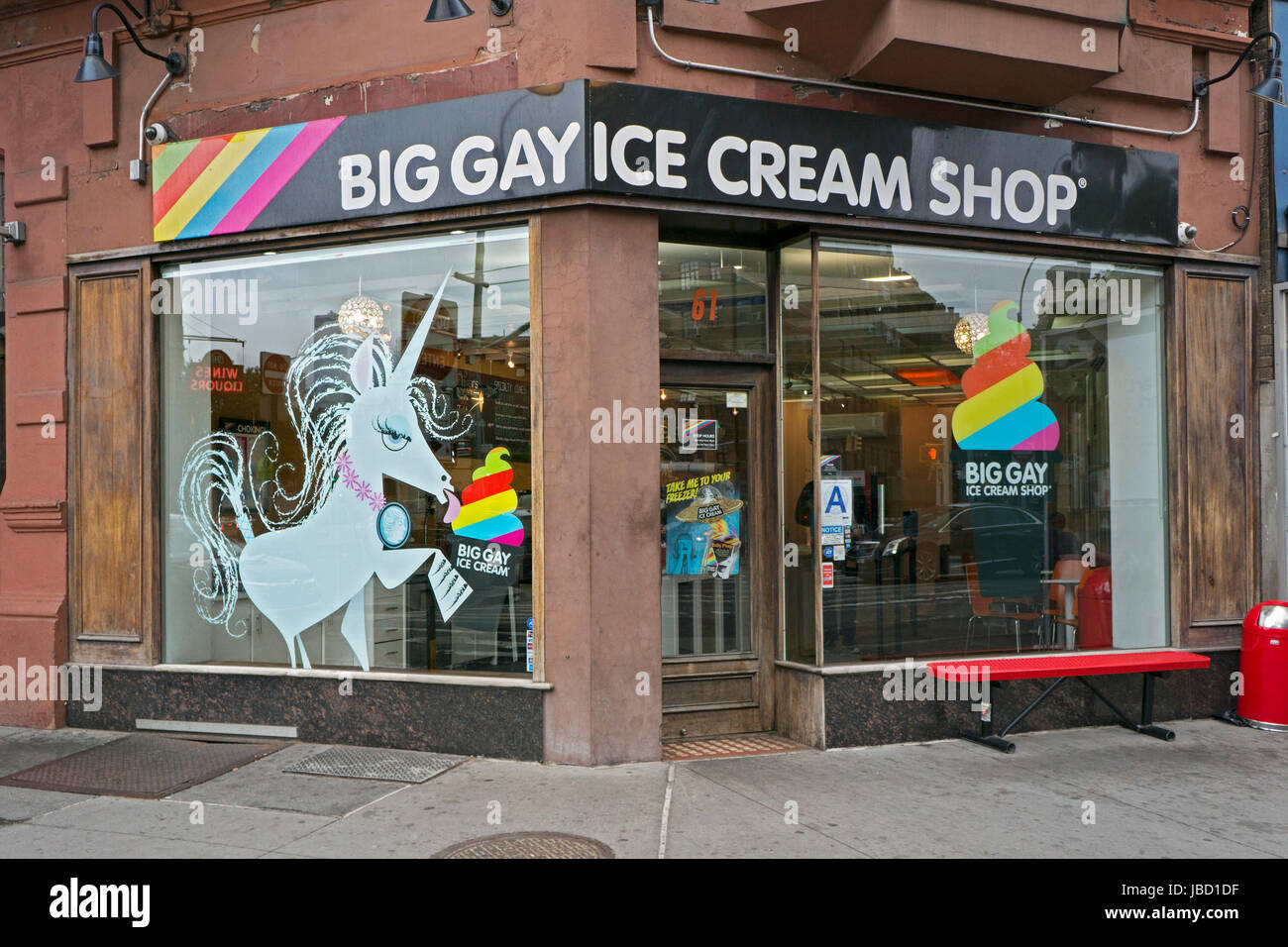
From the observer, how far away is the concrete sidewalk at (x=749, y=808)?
17.1 feet

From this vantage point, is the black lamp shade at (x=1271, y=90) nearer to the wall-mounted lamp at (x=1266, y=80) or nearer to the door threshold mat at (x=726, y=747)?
the wall-mounted lamp at (x=1266, y=80)

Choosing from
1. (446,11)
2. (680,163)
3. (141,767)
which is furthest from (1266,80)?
(141,767)

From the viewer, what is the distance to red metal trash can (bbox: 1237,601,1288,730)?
7.68 metres

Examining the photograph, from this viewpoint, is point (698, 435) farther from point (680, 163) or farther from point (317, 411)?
point (317, 411)

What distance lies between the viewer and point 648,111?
265 inches

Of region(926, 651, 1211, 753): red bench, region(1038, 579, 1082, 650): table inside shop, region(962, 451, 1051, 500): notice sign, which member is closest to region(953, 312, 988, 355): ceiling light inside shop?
region(962, 451, 1051, 500): notice sign

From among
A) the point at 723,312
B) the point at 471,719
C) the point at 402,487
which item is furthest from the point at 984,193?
the point at 471,719

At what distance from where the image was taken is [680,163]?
6.80 m

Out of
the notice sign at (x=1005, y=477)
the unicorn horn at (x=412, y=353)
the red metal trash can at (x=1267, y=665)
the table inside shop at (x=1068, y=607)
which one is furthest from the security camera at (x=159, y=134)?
the red metal trash can at (x=1267, y=665)

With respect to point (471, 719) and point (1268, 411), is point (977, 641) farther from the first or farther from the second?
point (471, 719)

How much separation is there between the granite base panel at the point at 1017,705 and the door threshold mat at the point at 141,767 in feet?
13.3

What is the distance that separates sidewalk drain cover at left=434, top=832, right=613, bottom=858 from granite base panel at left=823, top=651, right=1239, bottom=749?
247cm

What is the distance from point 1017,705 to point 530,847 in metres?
4.09

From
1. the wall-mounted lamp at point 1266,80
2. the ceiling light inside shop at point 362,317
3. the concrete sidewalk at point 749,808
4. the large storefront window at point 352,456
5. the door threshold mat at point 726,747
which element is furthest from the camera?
the wall-mounted lamp at point 1266,80
